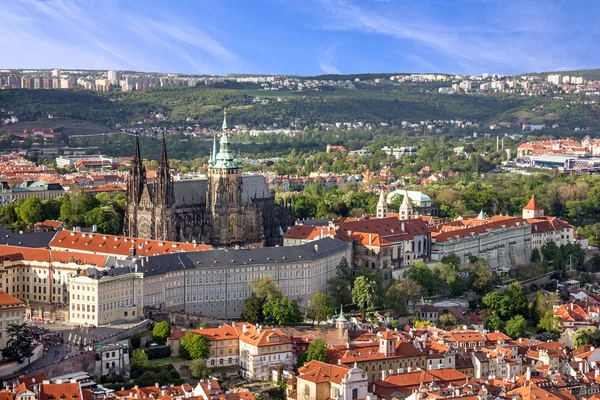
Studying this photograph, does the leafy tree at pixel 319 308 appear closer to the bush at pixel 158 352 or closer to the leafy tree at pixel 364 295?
the leafy tree at pixel 364 295

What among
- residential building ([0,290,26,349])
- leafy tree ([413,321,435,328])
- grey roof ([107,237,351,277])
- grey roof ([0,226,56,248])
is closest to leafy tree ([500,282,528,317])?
leafy tree ([413,321,435,328])

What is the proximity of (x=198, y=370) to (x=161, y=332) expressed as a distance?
15.4 ft

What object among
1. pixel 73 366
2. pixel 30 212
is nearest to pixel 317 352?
pixel 73 366

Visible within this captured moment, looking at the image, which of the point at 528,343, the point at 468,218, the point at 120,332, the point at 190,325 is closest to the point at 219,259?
the point at 190,325

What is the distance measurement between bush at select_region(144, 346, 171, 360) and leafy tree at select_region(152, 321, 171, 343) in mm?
1257

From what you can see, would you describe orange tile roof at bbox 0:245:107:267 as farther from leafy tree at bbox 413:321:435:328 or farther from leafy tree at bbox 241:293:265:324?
leafy tree at bbox 413:321:435:328

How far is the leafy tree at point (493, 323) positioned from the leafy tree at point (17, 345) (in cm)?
3224

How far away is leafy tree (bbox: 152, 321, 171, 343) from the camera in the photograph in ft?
244

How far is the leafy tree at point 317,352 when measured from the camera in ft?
239

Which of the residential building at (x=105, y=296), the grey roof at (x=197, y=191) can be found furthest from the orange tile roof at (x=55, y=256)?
the grey roof at (x=197, y=191)

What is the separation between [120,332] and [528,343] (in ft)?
80.5

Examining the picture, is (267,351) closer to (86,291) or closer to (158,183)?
(86,291)

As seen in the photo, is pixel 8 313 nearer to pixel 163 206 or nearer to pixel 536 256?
pixel 163 206

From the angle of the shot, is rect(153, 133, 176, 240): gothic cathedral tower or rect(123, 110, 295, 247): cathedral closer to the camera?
rect(153, 133, 176, 240): gothic cathedral tower
